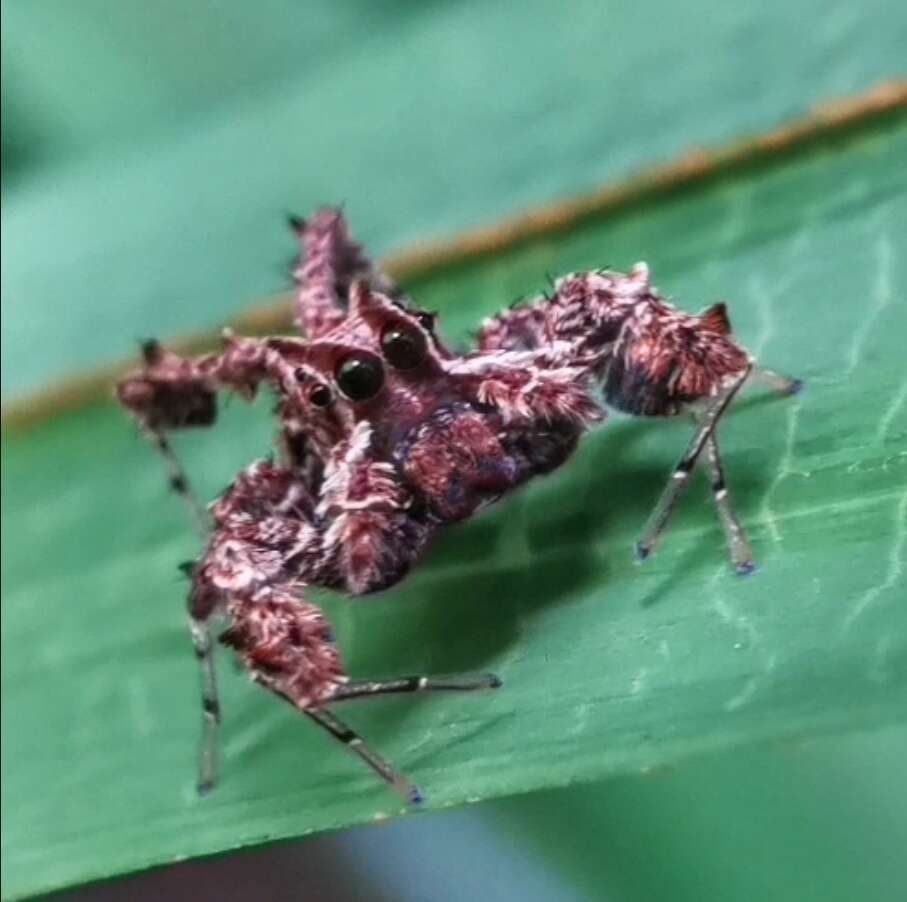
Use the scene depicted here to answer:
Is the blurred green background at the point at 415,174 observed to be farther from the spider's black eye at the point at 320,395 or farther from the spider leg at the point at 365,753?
the spider's black eye at the point at 320,395

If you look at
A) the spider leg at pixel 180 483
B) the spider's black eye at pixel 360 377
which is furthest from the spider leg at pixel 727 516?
the spider leg at pixel 180 483

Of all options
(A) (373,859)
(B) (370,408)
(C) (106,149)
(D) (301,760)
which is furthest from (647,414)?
(C) (106,149)

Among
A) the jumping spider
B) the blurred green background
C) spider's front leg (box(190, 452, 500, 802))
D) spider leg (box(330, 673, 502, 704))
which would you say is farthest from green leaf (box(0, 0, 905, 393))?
spider leg (box(330, 673, 502, 704))

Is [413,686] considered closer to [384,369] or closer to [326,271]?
[384,369]

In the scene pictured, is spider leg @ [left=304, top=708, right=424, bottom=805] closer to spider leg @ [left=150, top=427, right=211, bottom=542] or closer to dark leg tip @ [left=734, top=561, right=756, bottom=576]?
dark leg tip @ [left=734, top=561, right=756, bottom=576]

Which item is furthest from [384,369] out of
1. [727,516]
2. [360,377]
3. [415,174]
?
[415,174]

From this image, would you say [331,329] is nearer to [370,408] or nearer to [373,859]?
[370,408]
